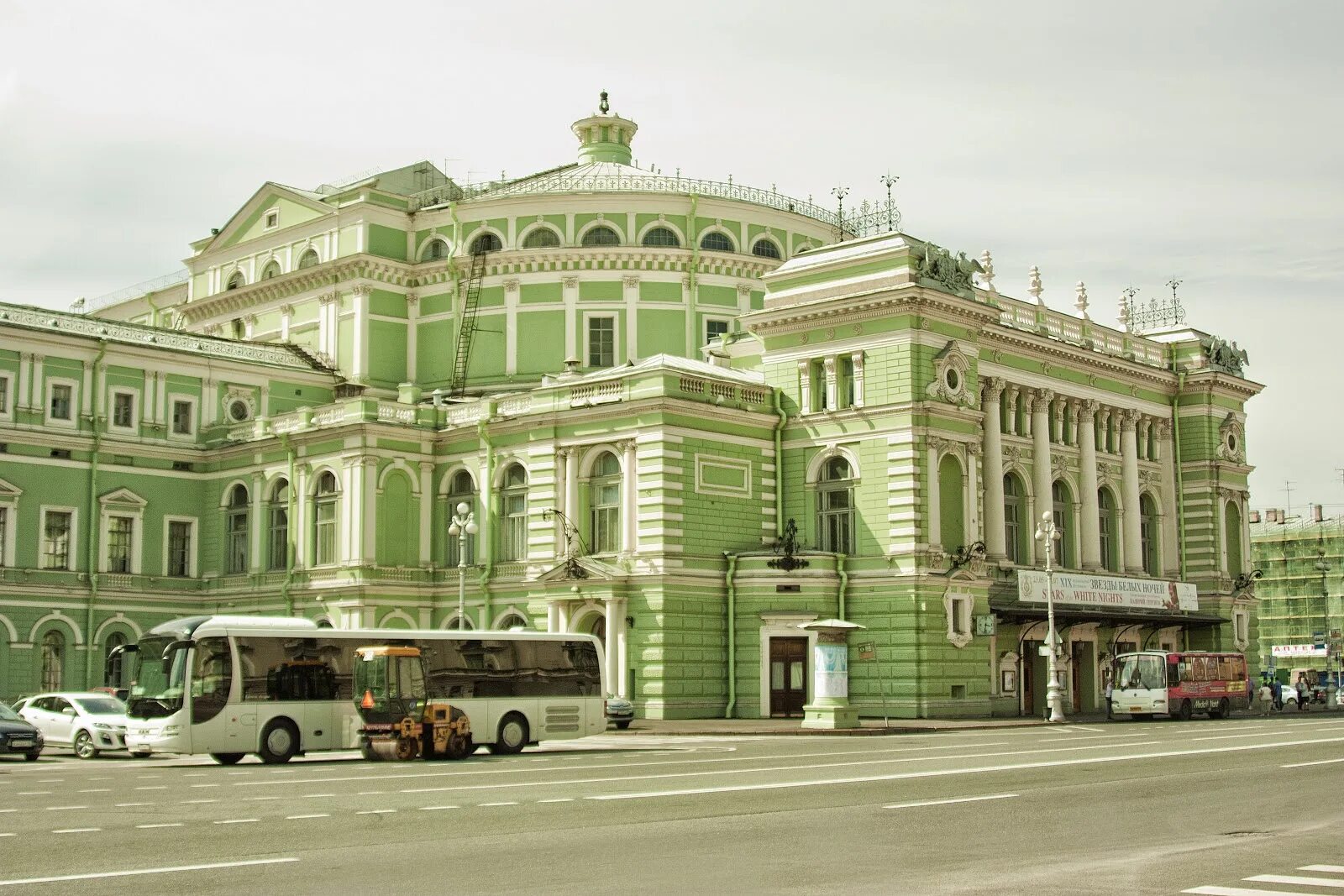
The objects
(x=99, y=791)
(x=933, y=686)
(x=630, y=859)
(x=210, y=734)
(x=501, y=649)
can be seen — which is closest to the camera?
(x=630, y=859)

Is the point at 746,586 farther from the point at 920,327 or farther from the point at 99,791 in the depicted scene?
the point at 99,791

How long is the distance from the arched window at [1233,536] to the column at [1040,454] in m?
13.2

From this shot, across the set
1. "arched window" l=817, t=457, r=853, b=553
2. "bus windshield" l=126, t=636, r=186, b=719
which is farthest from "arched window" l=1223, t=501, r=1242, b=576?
"bus windshield" l=126, t=636, r=186, b=719

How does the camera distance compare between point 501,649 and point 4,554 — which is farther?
point 4,554

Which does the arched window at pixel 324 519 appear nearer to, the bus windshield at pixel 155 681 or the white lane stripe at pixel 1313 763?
the bus windshield at pixel 155 681

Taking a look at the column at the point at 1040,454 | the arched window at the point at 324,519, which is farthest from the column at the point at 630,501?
the column at the point at 1040,454

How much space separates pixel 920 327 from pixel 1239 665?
18.7 meters

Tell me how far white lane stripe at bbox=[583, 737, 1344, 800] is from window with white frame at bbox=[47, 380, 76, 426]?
41244 millimetres

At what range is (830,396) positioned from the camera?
55750 mm

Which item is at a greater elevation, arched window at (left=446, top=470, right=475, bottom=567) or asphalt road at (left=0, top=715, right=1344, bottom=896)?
arched window at (left=446, top=470, right=475, bottom=567)

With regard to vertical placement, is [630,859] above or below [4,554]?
below

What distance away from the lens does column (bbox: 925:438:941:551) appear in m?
53.7

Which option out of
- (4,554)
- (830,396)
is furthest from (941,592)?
(4,554)

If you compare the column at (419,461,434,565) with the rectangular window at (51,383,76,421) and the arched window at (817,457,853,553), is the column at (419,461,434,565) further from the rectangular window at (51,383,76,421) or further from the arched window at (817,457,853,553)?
the arched window at (817,457,853,553)
